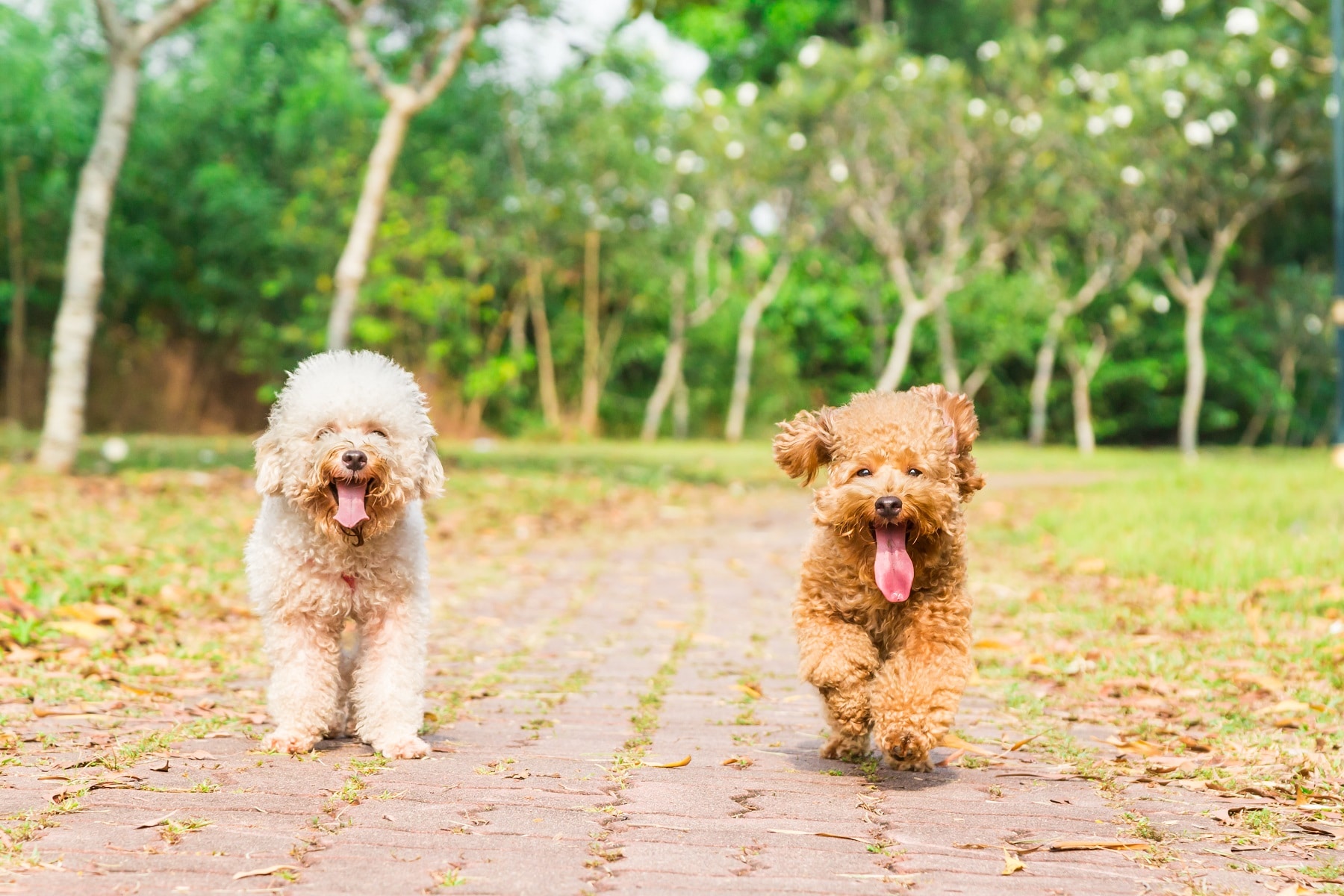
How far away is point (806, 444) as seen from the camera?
16.2 feet

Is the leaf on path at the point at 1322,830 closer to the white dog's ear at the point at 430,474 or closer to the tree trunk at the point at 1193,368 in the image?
the white dog's ear at the point at 430,474

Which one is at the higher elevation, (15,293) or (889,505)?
(15,293)

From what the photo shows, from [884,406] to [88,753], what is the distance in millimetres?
2848

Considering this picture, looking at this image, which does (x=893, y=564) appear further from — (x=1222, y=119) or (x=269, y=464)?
(x=1222, y=119)

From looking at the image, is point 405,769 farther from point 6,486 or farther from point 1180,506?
point 1180,506

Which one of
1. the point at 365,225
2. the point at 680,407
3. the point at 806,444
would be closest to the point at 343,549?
the point at 806,444

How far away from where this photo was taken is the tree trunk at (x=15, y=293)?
2320cm

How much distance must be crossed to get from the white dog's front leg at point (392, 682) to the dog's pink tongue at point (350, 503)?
0.43 meters

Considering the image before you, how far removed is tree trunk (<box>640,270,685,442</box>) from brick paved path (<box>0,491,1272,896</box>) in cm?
2431

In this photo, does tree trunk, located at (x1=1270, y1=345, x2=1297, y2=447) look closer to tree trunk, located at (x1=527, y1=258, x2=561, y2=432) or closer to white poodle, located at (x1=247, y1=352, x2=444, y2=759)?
tree trunk, located at (x1=527, y1=258, x2=561, y2=432)

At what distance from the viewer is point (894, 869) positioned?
3633mm

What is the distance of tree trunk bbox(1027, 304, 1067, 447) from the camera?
33.6 meters

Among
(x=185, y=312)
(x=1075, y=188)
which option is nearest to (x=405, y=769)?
(x=185, y=312)

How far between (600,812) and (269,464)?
171 cm
